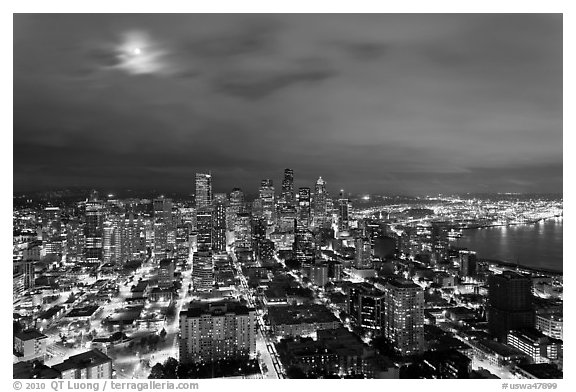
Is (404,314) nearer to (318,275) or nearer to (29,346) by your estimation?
(318,275)

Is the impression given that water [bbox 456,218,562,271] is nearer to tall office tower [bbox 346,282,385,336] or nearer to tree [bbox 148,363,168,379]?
tall office tower [bbox 346,282,385,336]

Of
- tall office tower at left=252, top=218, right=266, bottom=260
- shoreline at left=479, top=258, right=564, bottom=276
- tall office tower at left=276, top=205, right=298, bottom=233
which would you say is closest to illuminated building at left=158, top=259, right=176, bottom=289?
tall office tower at left=252, top=218, right=266, bottom=260

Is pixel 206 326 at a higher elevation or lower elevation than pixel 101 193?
lower

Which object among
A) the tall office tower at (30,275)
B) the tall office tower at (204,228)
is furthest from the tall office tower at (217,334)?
the tall office tower at (204,228)

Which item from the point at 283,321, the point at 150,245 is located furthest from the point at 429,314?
the point at 150,245

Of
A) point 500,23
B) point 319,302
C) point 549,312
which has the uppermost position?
point 500,23
